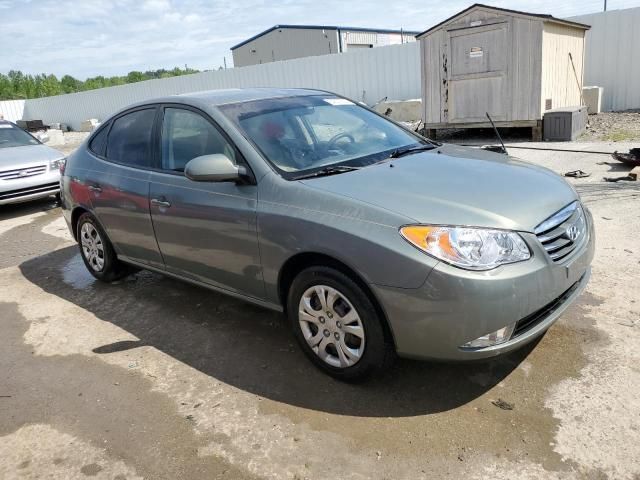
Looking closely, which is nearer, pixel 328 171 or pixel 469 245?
pixel 469 245

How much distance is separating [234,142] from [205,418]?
1.71 meters

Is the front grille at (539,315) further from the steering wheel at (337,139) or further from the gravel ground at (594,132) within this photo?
the gravel ground at (594,132)

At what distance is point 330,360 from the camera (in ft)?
10.8

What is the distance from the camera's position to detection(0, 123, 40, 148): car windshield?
10.0 metres

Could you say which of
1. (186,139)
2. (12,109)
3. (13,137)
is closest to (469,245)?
(186,139)

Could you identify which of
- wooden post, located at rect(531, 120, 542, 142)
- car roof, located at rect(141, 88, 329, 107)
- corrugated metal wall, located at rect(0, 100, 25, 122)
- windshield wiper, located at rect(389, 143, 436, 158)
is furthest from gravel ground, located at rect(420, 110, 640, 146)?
corrugated metal wall, located at rect(0, 100, 25, 122)

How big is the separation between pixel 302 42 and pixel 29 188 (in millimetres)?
30900

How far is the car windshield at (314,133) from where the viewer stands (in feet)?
11.7

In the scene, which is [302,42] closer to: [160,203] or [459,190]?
[160,203]

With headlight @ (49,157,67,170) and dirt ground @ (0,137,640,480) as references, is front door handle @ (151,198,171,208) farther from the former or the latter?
headlight @ (49,157,67,170)

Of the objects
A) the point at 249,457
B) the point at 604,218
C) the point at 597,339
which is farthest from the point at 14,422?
the point at 604,218

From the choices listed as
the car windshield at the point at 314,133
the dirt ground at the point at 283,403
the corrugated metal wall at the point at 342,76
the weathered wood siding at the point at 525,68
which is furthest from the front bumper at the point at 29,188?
the corrugated metal wall at the point at 342,76

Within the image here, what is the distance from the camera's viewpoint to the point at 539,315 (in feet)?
9.56

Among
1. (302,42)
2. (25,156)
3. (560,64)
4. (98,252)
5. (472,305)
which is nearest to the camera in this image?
(472,305)
